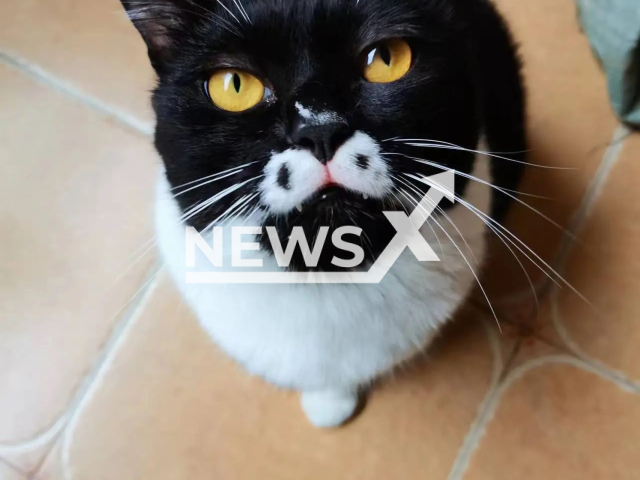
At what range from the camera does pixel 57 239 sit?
3.44ft

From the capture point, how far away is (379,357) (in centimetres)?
75

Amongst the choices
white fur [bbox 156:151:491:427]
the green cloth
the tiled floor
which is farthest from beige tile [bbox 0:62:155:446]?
the green cloth

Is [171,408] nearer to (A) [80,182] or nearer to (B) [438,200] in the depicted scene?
(A) [80,182]

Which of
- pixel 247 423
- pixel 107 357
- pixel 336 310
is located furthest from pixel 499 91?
pixel 107 357

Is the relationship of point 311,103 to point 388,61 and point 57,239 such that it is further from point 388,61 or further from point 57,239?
point 57,239

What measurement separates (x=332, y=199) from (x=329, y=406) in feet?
1.59

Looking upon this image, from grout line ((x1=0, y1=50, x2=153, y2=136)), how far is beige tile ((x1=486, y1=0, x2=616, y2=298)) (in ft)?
2.28

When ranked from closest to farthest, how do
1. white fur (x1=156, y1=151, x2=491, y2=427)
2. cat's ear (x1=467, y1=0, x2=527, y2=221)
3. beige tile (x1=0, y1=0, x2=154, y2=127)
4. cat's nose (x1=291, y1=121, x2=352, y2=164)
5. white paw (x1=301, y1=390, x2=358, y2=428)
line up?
cat's nose (x1=291, y1=121, x2=352, y2=164) < white fur (x1=156, y1=151, x2=491, y2=427) < cat's ear (x1=467, y1=0, x2=527, y2=221) < white paw (x1=301, y1=390, x2=358, y2=428) < beige tile (x1=0, y1=0, x2=154, y2=127)

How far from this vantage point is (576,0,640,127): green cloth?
0.93m

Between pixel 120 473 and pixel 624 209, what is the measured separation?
0.95 m

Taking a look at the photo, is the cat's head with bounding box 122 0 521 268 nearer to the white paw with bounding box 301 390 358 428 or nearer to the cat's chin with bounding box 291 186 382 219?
the cat's chin with bounding box 291 186 382 219

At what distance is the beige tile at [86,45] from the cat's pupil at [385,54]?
0.69 meters

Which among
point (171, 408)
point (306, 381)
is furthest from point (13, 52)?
point (306, 381)

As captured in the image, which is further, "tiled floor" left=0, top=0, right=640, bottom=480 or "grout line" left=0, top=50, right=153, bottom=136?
"grout line" left=0, top=50, right=153, bottom=136
